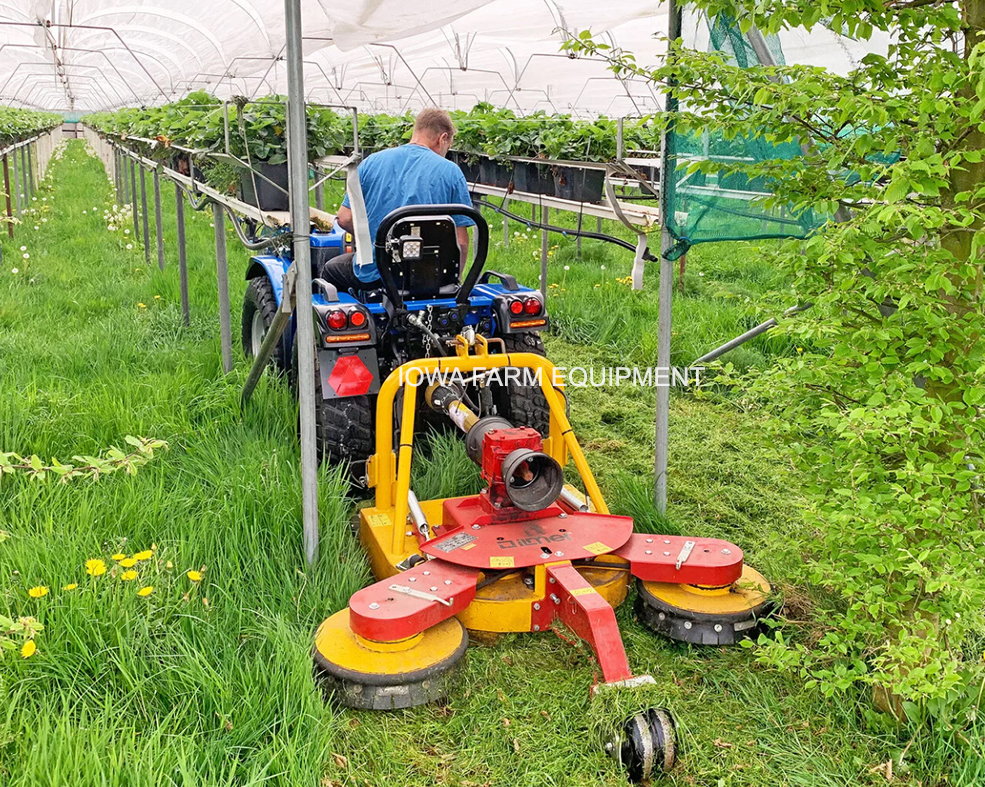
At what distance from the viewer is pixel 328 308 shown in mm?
3465

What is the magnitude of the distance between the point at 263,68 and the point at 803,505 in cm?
1116

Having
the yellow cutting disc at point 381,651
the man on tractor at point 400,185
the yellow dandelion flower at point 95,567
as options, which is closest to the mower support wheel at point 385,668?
the yellow cutting disc at point 381,651

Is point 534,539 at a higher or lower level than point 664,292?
lower

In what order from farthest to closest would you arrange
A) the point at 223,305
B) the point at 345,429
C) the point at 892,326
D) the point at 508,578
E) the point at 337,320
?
the point at 223,305
the point at 345,429
the point at 337,320
the point at 508,578
the point at 892,326

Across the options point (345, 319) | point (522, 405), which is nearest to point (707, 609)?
point (522, 405)

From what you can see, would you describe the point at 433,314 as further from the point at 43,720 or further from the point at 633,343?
the point at 633,343

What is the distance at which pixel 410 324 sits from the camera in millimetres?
3549

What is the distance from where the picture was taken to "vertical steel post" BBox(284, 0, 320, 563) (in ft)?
8.32

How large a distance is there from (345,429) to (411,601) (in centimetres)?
130

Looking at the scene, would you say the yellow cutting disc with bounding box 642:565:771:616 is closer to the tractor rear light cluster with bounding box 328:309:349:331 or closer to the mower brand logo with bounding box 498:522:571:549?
the mower brand logo with bounding box 498:522:571:549

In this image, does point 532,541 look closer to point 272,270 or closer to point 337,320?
point 337,320

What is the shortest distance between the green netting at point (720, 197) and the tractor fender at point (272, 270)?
194 centimetres

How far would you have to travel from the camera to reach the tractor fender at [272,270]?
4.31 meters

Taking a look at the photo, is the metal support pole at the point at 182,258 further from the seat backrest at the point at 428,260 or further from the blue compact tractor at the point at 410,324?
the seat backrest at the point at 428,260
